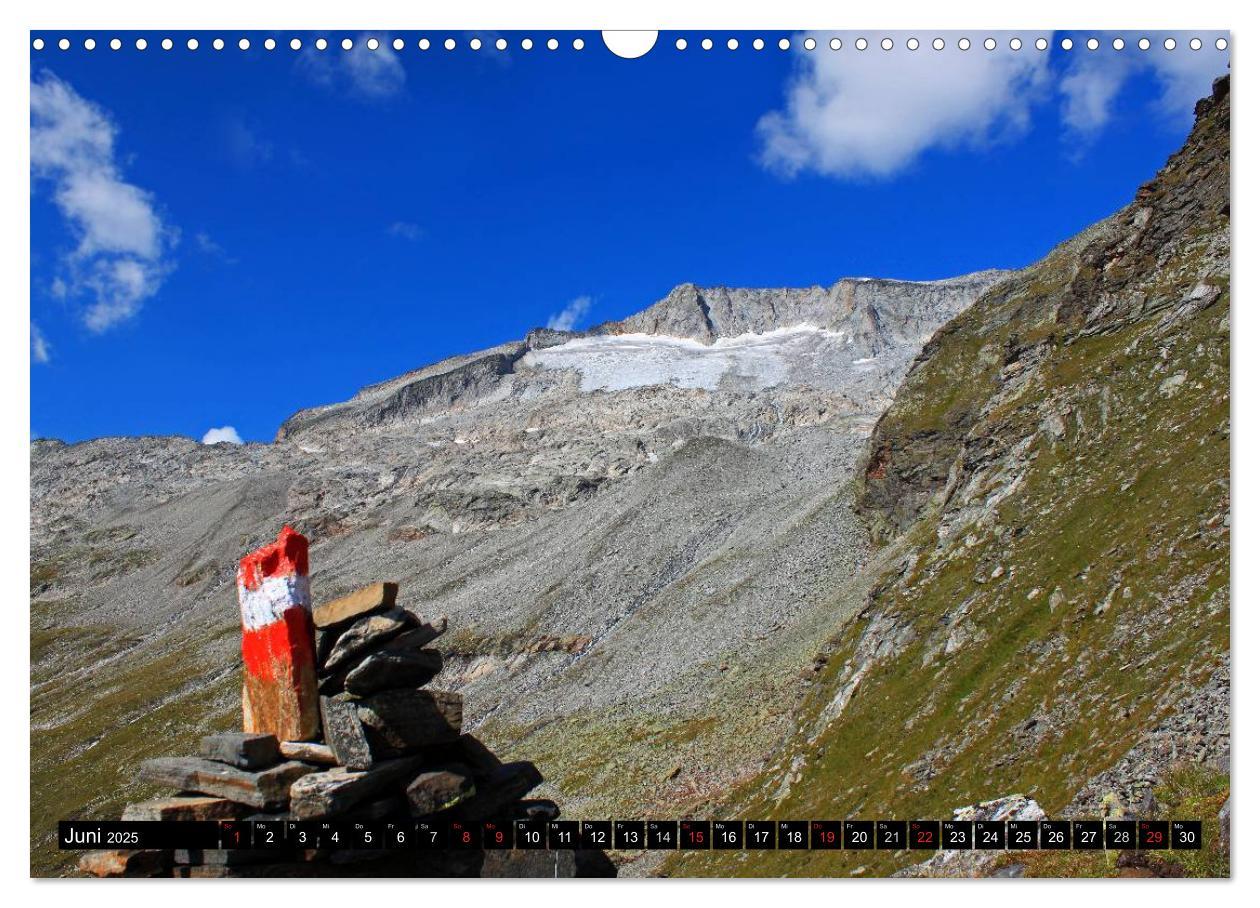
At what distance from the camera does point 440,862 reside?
1389 centimetres

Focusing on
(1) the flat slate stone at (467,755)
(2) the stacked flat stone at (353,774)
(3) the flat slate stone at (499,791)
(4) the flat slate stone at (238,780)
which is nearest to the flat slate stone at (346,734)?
(2) the stacked flat stone at (353,774)

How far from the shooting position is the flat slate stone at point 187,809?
12.9 meters

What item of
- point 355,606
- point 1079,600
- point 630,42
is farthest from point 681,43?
point 1079,600

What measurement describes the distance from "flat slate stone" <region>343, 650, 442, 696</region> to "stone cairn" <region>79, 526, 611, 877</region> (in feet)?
0.06

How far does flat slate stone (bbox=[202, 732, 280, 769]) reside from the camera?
13.4 metres

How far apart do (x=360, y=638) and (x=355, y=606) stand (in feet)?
1.78

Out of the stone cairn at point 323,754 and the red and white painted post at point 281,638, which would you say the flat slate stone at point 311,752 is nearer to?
the stone cairn at point 323,754

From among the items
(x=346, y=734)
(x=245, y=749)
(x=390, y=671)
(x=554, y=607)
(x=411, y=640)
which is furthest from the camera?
(x=554, y=607)

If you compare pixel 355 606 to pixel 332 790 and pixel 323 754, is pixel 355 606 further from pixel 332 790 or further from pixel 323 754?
pixel 332 790

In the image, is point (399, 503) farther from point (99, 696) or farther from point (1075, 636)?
point (1075, 636)

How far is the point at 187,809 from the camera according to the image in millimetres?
13008

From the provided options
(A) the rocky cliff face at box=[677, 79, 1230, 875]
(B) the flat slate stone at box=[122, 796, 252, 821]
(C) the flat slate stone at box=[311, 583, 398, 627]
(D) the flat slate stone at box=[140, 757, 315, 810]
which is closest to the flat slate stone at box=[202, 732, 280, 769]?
(D) the flat slate stone at box=[140, 757, 315, 810]

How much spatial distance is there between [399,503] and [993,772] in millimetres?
140115

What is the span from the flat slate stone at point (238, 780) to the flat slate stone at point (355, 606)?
2091 millimetres
